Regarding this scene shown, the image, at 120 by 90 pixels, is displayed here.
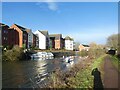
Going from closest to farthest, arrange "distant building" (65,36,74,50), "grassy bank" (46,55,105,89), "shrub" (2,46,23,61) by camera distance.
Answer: "grassy bank" (46,55,105,89) < "shrub" (2,46,23,61) < "distant building" (65,36,74,50)

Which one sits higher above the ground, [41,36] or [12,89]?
[41,36]

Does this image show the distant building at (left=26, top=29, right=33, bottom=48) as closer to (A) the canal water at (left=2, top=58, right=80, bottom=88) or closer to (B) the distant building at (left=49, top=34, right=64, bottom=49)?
(B) the distant building at (left=49, top=34, right=64, bottom=49)

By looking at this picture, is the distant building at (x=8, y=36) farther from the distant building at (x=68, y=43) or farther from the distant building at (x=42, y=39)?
the distant building at (x=68, y=43)

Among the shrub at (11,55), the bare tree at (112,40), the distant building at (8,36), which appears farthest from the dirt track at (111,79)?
the distant building at (8,36)

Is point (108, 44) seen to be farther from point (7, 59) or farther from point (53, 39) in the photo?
point (53, 39)

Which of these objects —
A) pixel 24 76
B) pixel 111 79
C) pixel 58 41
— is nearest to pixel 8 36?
pixel 24 76

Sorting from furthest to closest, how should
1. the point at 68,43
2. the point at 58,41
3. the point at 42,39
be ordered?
the point at 68,43, the point at 58,41, the point at 42,39

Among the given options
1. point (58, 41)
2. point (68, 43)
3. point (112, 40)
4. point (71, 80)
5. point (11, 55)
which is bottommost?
point (11, 55)

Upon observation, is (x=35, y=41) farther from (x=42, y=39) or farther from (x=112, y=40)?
(x=112, y=40)

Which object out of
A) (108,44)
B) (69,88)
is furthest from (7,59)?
(69,88)

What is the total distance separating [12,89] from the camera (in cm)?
1861

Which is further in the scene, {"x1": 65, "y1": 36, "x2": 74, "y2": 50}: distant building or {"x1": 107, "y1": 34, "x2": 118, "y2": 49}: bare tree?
{"x1": 65, "y1": 36, "x2": 74, "y2": 50}: distant building

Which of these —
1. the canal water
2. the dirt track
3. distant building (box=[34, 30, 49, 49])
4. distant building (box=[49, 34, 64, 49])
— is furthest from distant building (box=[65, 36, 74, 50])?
the dirt track

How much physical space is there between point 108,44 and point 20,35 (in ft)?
108
